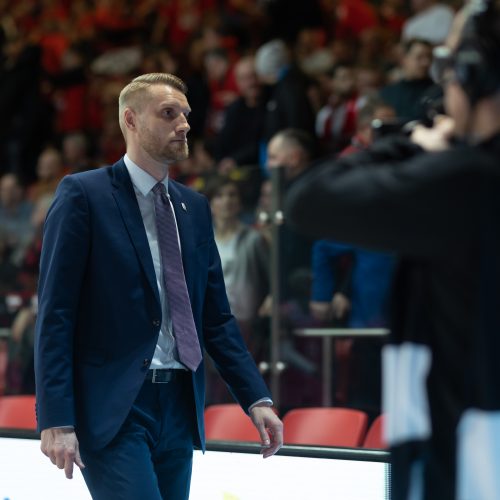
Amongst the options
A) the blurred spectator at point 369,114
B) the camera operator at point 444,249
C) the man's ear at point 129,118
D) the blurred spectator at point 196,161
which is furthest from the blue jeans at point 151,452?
the blurred spectator at point 196,161

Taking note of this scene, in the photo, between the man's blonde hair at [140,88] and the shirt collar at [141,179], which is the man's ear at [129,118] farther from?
the shirt collar at [141,179]

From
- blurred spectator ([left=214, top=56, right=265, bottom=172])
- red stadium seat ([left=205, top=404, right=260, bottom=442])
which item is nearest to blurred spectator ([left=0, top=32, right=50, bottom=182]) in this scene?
blurred spectator ([left=214, top=56, right=265, bottom=172])

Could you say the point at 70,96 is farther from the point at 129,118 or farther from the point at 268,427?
the point at 268,427

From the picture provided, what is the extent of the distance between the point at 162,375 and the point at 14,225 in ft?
15.2

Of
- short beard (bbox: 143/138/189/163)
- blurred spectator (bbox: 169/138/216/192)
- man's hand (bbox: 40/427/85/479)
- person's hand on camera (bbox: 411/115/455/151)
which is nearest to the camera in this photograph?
person's hand on camera (bbox: 411/115/455/151)

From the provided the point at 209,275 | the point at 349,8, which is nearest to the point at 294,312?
the point at 209,275

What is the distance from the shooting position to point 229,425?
245 inches

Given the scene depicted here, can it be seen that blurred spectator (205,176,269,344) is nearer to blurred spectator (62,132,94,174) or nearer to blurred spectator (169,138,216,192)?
blurred spectator (169,138,216,192)

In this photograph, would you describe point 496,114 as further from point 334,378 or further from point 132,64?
point 132,64

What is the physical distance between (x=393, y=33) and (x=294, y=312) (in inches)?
190

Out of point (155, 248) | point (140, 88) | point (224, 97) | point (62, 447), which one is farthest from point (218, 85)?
point (62, 447)

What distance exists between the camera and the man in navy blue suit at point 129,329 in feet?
12.2

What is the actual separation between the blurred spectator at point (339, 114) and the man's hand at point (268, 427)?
5340 mm

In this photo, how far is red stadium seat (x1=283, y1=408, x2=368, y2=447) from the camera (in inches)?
233
